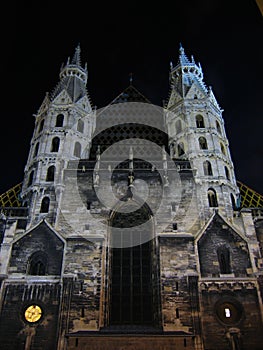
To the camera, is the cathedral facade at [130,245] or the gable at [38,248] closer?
the cathedral facade at [130,245]

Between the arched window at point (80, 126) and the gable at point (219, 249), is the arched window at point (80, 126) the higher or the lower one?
the higher one

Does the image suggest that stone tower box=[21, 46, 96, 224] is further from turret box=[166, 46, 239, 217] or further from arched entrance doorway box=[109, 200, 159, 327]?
turret box=[166, 46, 239, 217]

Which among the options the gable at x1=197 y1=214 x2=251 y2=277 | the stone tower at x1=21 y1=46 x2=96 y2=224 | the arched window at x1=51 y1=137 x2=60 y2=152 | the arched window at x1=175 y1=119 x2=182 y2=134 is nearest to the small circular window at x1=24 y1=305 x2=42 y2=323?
the stone tower at x1=21 y1=46 x2=96 y2=224

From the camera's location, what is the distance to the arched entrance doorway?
18.4 m

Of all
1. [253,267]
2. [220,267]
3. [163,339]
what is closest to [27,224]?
[163,339]

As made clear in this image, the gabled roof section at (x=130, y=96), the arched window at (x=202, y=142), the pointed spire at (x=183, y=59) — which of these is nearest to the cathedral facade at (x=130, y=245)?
the arched window at (x=202, y=142)

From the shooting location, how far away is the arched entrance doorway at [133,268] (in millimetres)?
18406

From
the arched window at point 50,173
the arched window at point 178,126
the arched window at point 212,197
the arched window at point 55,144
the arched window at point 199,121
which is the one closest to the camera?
the arched window at point 212,197

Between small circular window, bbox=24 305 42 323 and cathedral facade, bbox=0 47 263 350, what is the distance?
0.05 meters

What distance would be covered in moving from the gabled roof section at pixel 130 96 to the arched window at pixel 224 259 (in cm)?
1567

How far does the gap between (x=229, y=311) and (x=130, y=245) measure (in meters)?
6.70

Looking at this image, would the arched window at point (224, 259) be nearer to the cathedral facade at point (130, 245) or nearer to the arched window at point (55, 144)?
the cathedral facade at point (130, 245)

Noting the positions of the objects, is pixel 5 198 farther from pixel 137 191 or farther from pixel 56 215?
pixel 137 191

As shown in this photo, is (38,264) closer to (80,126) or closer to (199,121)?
(80,126)
